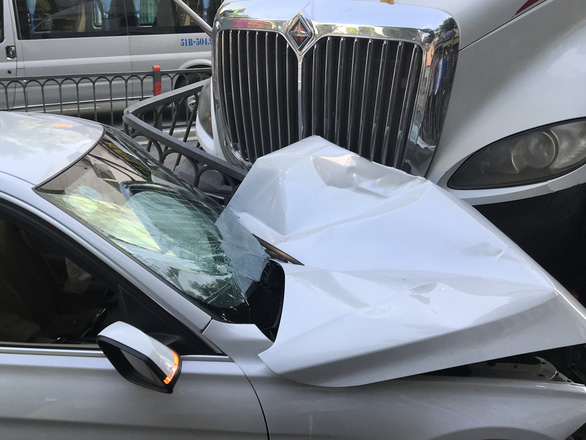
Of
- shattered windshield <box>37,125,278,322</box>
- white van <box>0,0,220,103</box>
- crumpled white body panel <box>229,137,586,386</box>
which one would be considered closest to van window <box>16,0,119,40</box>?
white van <box>0,0,220,103</box>

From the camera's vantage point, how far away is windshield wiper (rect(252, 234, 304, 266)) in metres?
2.57

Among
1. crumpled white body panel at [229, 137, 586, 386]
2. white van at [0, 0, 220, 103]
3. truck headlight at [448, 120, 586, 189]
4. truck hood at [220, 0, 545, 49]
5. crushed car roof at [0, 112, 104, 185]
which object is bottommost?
white van at [0, 0, 220, 103]

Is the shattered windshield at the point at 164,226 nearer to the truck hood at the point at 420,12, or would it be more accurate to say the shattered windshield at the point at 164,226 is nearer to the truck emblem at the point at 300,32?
the truck emblem at the point at 300,32

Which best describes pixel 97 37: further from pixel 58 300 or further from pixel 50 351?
pixel 50 351

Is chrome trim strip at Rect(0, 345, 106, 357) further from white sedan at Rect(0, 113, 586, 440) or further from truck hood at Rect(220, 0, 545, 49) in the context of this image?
truck hood at Rect(220, 0, 545, 49)

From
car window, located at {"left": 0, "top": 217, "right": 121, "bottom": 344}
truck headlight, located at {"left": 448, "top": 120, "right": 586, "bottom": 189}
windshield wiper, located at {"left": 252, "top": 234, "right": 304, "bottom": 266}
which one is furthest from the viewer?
truck headlight, located at {"left": 448, "top": 120, "right": 586, "bottom": 189}

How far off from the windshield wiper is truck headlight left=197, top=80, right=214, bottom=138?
5.98ft

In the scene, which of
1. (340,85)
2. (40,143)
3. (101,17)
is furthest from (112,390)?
(101,17)

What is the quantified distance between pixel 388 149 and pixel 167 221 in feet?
4.85

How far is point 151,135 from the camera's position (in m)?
3.88

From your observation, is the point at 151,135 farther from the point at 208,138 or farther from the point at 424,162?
the point at 424,162

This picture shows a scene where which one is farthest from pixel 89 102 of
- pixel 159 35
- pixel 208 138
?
pixel 208 138

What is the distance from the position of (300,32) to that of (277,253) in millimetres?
1432

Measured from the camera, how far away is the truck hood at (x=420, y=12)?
10.6ft
